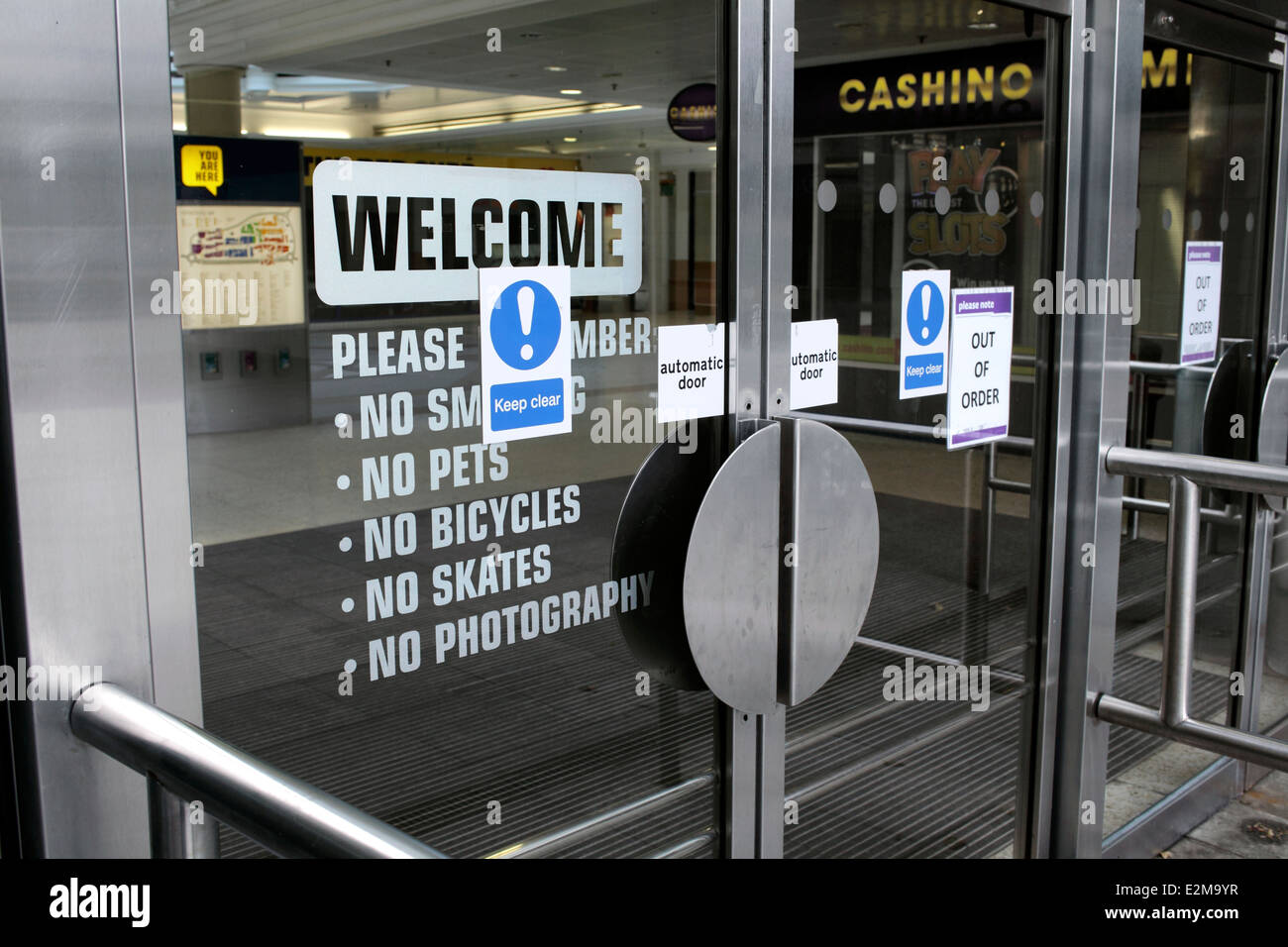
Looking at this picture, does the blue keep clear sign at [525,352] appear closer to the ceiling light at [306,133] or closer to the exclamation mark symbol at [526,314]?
the exclamation mark symbol at [526,314]

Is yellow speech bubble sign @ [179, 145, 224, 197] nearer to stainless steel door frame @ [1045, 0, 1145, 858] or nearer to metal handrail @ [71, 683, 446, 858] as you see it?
metal handrail @ [71, 683, 446, 858]

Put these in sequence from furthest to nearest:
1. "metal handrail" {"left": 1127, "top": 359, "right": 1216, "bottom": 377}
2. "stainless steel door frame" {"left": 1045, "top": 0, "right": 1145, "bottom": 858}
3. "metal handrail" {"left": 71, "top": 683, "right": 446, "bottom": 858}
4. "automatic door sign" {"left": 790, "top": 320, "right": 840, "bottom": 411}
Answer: "metal handrail" {"left": 1127, "top": 359, "right": 1216, "bottom": 377}, "stainless steel door frame" {"left": 1045, "top": 0, "right": 1145, "bottom": 858}, "automatic door sign" {"left": 790, "top": 320, "right": 840, "bottom": 411}, "metal handrail" {"left": 71, "top": 683, "right": 446, "bottom": 858}

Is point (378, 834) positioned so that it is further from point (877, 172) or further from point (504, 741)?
point (877, 172)

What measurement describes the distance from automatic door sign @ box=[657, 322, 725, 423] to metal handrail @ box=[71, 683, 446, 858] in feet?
3.25

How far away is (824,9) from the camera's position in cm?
234

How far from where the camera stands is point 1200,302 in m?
3.56

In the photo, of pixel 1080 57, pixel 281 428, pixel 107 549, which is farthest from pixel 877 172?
pixel 107 549

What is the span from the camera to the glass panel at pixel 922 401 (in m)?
2.53

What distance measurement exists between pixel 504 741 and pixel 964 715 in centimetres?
117

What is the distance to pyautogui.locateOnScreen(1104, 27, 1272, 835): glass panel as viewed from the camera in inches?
138

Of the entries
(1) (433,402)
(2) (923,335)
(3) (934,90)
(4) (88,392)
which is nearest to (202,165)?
(4) (88,392)

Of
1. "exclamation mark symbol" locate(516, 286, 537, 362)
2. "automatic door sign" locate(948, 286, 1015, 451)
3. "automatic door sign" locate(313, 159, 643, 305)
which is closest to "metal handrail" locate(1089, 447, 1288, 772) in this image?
"automatic door sign" locate(948, 286, 1015, 451)

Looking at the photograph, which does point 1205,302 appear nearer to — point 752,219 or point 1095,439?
point 1095,439

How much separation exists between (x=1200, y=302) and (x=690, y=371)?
2196 millimetres
